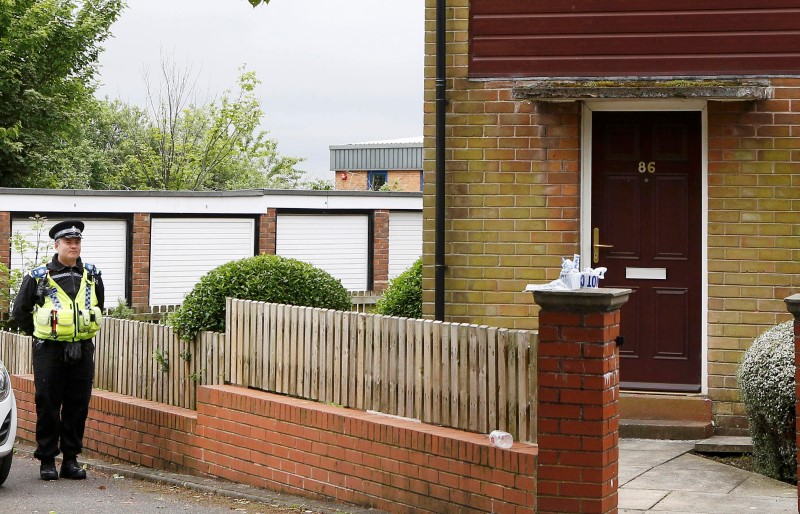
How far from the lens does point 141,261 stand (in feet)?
71.5

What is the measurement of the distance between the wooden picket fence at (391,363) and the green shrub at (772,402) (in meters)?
1.92

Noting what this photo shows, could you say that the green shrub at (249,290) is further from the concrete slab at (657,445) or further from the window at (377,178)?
the window at (377,178)

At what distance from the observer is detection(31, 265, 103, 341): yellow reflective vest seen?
365 inches

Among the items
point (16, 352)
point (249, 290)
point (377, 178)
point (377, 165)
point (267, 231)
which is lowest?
point (16, 352)

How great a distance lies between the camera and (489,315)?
996cm

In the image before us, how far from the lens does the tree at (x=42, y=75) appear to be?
3058 centimetres

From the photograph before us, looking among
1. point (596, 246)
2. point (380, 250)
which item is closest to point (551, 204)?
point (596, 246)

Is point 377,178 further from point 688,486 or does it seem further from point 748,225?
point 688,486

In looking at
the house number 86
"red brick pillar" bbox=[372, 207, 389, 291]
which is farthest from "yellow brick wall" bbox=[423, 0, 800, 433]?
"red brick pillar" bbox=[372, 207, 389, 291]

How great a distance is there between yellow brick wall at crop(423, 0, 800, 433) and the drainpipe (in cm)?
8

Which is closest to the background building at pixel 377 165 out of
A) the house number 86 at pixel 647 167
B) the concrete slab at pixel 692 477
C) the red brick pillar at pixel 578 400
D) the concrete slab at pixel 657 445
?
the house number 86 at pixel 647 167

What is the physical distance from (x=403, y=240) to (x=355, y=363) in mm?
18382

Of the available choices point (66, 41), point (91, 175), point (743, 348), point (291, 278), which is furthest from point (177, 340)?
point (91, 175)

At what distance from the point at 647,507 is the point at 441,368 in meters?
1.53
